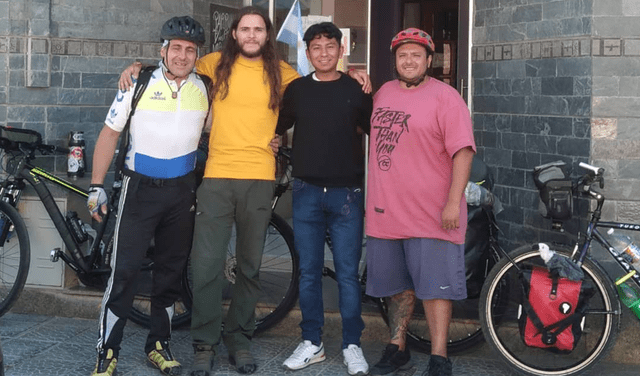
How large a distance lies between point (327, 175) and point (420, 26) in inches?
189

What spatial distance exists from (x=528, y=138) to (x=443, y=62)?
8.41ft

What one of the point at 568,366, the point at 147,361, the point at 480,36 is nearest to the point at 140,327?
the point at 147,361

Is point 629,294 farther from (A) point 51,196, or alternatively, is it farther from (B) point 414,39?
(A) point 51,196

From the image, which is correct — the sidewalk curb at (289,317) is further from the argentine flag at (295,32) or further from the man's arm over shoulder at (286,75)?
the argentine flag at (295,32)

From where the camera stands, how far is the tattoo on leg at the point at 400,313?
5848mm

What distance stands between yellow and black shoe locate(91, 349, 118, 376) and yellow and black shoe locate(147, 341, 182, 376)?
0.31 m

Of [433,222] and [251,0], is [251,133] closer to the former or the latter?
[433,222]

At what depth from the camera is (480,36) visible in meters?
7.83

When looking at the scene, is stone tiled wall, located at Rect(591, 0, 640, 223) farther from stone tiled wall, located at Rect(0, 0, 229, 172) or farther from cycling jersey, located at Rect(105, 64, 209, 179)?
stone tiled wall, located at Rect(0, 0, 229, 172)

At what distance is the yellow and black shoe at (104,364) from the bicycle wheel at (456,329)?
1715 millimetres

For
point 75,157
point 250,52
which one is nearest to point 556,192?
point 250,52

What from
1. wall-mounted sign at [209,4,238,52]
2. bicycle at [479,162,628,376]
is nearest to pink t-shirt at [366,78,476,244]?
bicycle at [479,162,628,376]

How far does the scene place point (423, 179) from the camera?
5457 mm

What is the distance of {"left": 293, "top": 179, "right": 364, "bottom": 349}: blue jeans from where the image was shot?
5.74 metres
